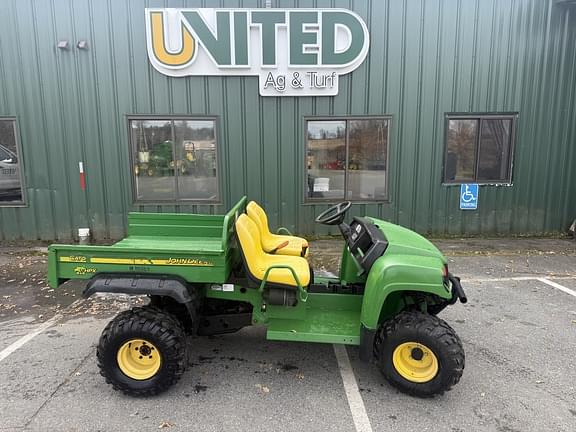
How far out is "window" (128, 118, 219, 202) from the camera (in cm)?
738

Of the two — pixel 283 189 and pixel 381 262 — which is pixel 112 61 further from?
pixel 381 262

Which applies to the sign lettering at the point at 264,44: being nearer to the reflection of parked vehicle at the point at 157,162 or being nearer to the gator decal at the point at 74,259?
the reflection of parked vehicle at the point at 157,162

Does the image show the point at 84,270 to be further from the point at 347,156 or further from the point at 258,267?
the point at 347,156

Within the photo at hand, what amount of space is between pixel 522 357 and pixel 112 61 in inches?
290

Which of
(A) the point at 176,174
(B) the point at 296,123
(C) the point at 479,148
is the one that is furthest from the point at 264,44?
(C) the point at 479,148

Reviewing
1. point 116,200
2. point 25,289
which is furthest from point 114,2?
point 25,289

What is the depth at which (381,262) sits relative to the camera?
292 cm

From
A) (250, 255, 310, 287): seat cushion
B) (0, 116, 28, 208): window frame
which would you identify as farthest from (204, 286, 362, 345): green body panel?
(0, 116, 28, 208): window frame

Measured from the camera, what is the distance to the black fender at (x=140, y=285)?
2.85m

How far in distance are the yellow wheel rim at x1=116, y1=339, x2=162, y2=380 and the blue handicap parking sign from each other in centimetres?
665

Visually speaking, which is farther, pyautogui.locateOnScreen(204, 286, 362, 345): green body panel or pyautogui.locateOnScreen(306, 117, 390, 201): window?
pyautogui.locateOnScreen(306, 117, 390, 201): window

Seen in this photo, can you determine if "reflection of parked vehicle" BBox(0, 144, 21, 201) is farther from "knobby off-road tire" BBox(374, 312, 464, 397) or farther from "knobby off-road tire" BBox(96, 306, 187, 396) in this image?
"knobby off-road tire" BBox(374, 312, 464, 397)

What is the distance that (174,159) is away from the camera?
754 centimetres

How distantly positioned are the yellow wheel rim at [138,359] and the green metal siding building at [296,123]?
4.77 meters
